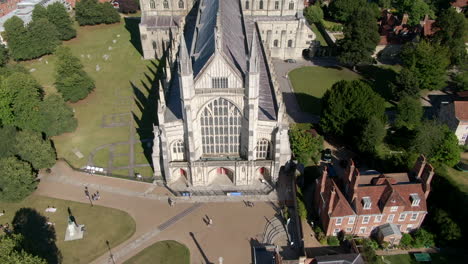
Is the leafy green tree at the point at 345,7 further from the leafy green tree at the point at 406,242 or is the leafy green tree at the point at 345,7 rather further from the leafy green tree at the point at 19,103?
the leafy green tree at the point at 19,103

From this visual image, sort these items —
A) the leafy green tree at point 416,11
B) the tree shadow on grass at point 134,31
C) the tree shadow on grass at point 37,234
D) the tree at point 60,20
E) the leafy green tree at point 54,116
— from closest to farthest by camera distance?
1. the tree shadow on grass at point 37,234
2. the leafy green tree at point 54,116
3. the tree shadow on grass at point 134,31
4. the tree at point 60,20
5. the leafy green tree at point 416,11

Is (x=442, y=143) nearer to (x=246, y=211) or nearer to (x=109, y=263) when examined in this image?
(x=246, y=211)

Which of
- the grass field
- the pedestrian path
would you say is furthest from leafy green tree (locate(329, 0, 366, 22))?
the pedestrian path

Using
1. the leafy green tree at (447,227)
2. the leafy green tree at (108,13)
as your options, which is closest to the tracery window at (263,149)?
the leafy green tree at (447,227)

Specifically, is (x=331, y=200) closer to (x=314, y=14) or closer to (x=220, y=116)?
(x=220, y=116)

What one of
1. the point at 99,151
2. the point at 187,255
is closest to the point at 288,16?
the point at 99,151

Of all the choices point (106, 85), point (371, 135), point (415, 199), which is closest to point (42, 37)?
point (106, 85)

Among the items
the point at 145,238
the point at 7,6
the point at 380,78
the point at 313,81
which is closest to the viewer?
the point at 145,238
